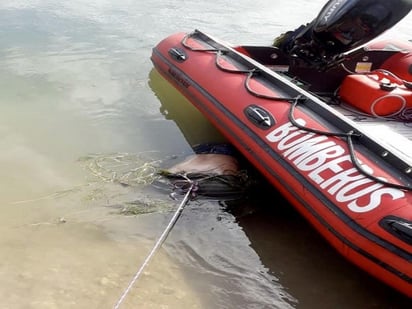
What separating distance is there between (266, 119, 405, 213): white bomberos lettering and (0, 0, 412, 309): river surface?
462 mm

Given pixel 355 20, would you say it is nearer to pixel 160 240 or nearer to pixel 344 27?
pixel 344 27

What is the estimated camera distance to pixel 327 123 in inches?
117

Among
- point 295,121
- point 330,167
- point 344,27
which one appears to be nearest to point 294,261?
point 330,167

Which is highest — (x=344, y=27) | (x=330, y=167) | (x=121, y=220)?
(x=344, y=27)

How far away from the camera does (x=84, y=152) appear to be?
12.0 feet

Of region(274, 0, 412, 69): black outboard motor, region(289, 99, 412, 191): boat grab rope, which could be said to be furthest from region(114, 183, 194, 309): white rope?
region(274, 0, 412, 69): black outboard motor

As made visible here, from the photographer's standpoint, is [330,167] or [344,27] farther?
[344,27]

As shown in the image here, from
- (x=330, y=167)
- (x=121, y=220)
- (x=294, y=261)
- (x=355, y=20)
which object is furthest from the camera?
(x=355, y=20)

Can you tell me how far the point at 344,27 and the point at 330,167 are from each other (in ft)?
4.60

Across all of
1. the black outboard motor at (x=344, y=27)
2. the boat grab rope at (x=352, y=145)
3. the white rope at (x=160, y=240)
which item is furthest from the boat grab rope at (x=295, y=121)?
the white rope at (x=160, y=240)

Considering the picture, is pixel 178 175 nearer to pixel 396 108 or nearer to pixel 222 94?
pixel 222 94

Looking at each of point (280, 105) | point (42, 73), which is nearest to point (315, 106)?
point (280, 105)

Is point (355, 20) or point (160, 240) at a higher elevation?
point (355, 20)

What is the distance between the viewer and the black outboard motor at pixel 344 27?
351cm
